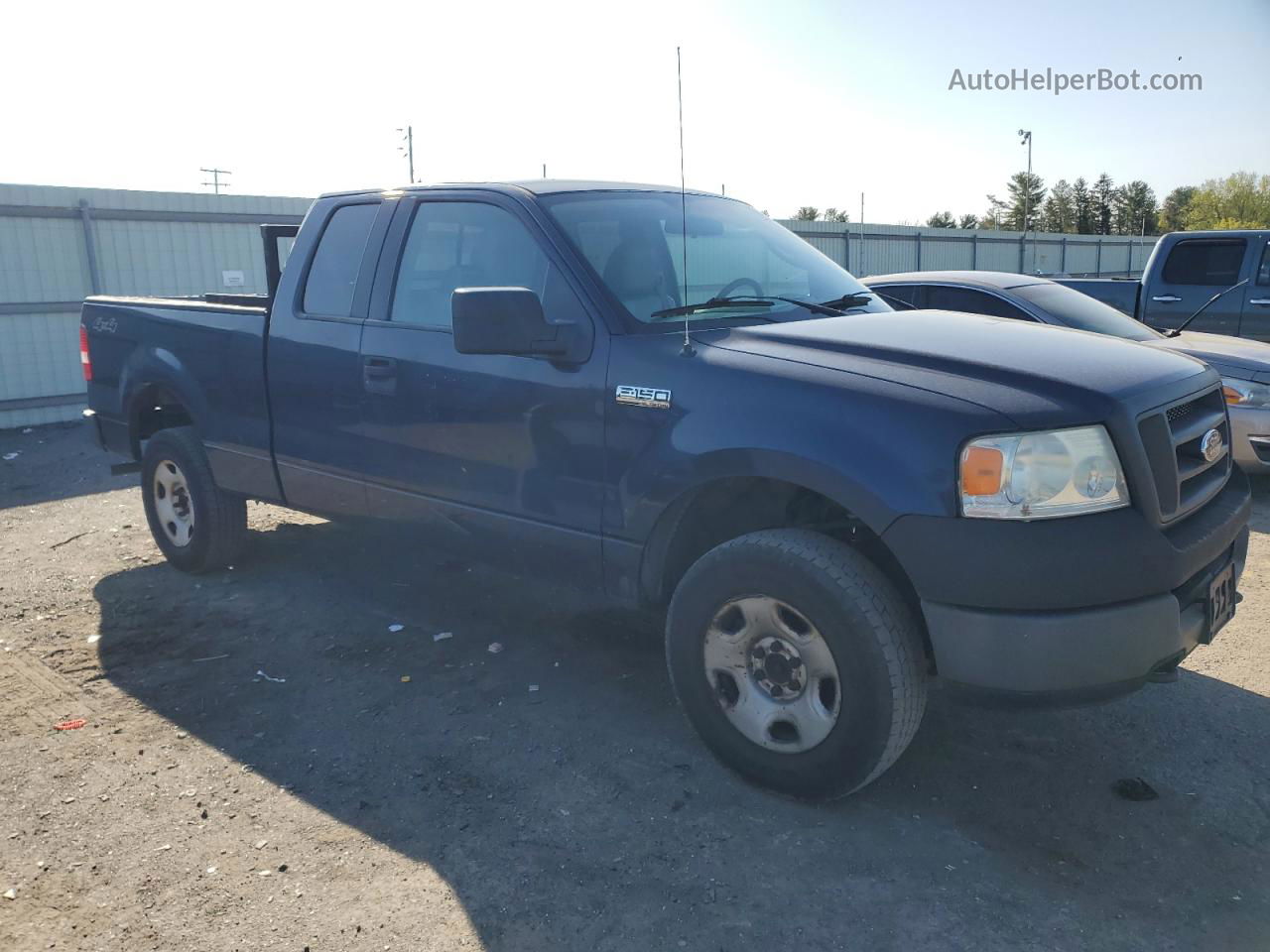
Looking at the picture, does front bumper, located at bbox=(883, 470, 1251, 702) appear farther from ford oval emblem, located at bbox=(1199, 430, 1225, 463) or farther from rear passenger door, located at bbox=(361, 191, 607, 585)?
rear passenger door, located at bbox=(361, 191, 607, 585)

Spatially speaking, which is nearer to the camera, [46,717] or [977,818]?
[977,818]

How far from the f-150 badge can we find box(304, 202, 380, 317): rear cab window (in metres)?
1.64

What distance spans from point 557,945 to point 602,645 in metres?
2.09

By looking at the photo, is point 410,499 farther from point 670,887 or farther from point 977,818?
point 977,818

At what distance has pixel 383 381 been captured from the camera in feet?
13.9

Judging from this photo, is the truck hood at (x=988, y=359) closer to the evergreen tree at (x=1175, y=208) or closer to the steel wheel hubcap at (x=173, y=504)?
the steel wheel hubcap at (x=173, y=504)

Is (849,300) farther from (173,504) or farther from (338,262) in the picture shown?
(173,504)

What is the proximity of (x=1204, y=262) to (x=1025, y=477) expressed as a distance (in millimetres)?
8389

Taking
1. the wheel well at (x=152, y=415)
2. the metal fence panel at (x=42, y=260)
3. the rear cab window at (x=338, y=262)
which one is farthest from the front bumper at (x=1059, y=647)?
the metal fence panel at (x=42, y=260)

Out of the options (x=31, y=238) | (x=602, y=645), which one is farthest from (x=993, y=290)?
(x=31, y=238)

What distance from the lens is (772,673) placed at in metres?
3.21

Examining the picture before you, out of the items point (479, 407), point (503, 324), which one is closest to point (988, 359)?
point (503, 324)

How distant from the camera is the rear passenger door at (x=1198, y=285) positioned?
31.1 feet

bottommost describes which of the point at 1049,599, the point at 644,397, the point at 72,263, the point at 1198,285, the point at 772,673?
the point at 772,673
